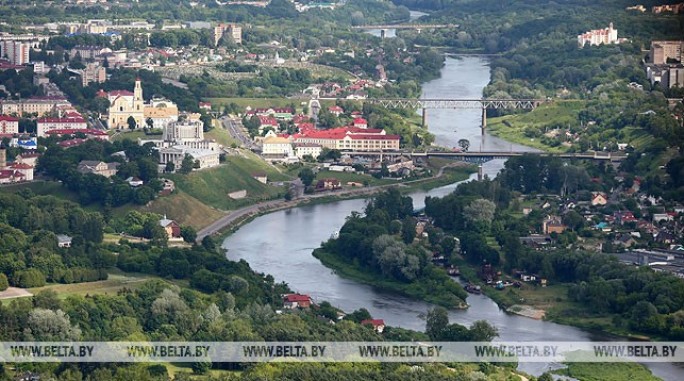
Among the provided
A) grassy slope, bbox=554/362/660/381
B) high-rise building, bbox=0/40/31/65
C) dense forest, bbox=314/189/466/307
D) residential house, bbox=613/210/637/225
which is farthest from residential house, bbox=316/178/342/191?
high-rise building, bbox=0/40/31/65

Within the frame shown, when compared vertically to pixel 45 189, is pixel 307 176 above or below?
below

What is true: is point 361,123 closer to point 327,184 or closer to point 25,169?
point 327,184

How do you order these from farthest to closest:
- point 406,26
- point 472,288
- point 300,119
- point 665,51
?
point 406,26
point 665,51
point 300,119
point 472,288

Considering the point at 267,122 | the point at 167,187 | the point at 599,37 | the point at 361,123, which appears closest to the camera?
the point at 167,187

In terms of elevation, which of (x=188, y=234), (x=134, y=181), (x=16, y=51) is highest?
(x=16, y=51)

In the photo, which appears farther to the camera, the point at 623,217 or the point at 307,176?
the point at 307,176

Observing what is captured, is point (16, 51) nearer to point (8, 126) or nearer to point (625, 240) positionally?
point (8, 126)

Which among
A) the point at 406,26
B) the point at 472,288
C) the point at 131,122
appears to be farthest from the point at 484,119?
the point at 406,26
